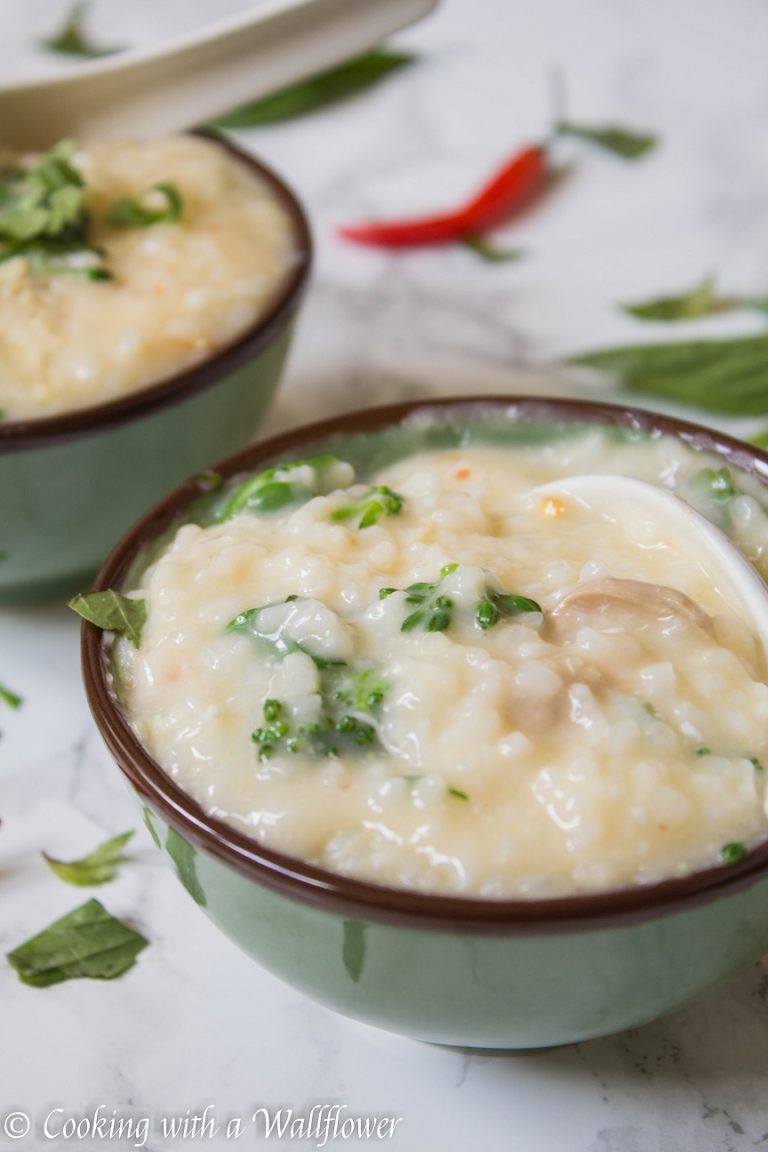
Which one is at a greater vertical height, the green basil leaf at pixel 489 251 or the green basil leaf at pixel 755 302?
the green basil leaf at pixel 755 302

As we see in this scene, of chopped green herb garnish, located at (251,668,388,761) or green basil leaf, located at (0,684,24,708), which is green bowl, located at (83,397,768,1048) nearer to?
chopped green herb garnish, located at (251,668,388,761)

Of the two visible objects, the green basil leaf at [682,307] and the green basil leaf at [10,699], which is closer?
the green basil leaf at [10,699]

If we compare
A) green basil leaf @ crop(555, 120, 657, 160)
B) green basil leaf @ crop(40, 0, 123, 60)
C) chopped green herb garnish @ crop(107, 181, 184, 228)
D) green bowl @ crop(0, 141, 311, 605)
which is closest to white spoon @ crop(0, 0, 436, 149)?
chopped green herb garnish @ crop(107, 181, 184, 228)

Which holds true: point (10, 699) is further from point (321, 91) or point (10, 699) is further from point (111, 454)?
point (321, 91)

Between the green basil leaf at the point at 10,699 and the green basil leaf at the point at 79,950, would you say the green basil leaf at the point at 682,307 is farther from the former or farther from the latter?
the green basil leaf at the point at 79,950

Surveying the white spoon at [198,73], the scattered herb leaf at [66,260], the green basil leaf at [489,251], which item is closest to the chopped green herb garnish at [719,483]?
the scattered herb leaf at [66,260]

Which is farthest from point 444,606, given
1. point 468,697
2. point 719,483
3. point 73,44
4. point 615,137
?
point 73,44
